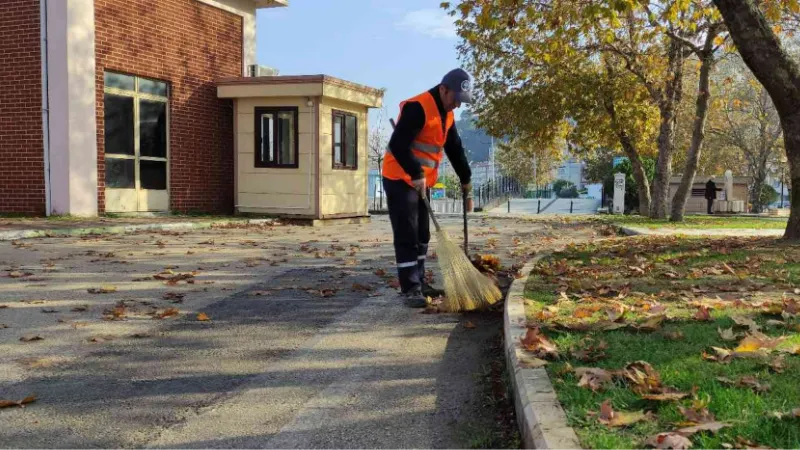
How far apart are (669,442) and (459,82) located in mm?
3851

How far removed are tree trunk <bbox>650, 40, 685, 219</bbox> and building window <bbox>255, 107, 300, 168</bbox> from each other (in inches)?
442

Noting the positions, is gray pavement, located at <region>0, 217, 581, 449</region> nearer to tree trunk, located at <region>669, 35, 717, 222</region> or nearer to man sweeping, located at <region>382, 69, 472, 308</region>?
man sweeping, located at <region>382, 69, 472, 308</region>

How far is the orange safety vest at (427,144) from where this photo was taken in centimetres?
580


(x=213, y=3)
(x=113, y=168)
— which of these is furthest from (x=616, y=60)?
(x=113, y=168)

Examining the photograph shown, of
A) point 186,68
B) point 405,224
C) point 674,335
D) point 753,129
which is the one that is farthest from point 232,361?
point 753,129

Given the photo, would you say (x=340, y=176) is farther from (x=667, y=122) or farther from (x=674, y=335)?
(x=674, y=335)

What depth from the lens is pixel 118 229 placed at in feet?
39.5

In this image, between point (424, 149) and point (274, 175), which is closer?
point (424, 149)

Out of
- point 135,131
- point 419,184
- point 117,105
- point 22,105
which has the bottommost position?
point 419,184

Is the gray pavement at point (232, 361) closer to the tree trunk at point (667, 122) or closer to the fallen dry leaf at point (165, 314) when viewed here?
the fallen dry leaf at point (165, 314)

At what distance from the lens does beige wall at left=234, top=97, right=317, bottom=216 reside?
54.1ft

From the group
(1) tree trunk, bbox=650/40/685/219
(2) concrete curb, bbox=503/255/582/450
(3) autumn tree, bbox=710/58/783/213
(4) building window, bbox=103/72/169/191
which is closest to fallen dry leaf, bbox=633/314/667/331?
(2) concrete curb, bbox=503/255/582/450

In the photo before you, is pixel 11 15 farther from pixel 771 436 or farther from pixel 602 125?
pixel 602 125

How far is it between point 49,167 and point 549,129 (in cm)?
1618
